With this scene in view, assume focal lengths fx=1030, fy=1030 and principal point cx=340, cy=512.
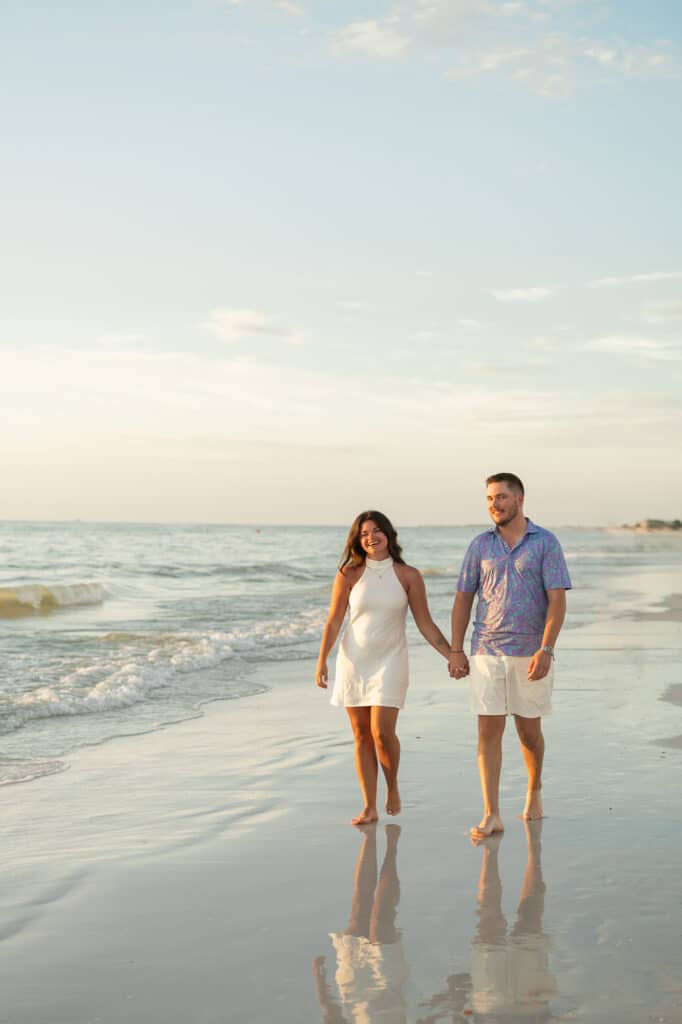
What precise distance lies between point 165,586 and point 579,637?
17.4 meters

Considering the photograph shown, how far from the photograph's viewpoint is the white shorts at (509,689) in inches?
221

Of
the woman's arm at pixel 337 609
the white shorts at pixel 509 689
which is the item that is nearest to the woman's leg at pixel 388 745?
the woman's arm at pixel 337 609

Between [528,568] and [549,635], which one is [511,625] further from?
[528,568]

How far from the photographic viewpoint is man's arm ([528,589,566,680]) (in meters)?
5.48

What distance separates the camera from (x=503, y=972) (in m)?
3.69

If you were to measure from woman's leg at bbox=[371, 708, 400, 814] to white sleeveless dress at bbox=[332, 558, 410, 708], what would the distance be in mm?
63

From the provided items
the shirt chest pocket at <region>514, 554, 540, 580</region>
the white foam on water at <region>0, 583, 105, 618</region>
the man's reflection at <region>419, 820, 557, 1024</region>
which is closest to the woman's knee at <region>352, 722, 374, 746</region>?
the shirt chest pocket at <region>514, 554, 540, 580</region>

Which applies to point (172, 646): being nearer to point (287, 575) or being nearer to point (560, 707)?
point (560, 707)

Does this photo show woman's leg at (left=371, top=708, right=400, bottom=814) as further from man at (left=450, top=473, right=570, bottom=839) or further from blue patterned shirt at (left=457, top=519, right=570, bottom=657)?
blue patterned shirt at (left=457, top=519, right=570, bottom=657)

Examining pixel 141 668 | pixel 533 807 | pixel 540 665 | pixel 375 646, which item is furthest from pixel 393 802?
pixel 141 668

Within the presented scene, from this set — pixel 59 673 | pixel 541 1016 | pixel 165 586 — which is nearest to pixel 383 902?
pixel 541 1016

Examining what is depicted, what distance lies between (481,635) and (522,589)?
0.36m

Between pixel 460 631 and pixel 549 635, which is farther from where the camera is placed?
pixel 460 631

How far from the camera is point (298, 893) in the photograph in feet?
15.0
